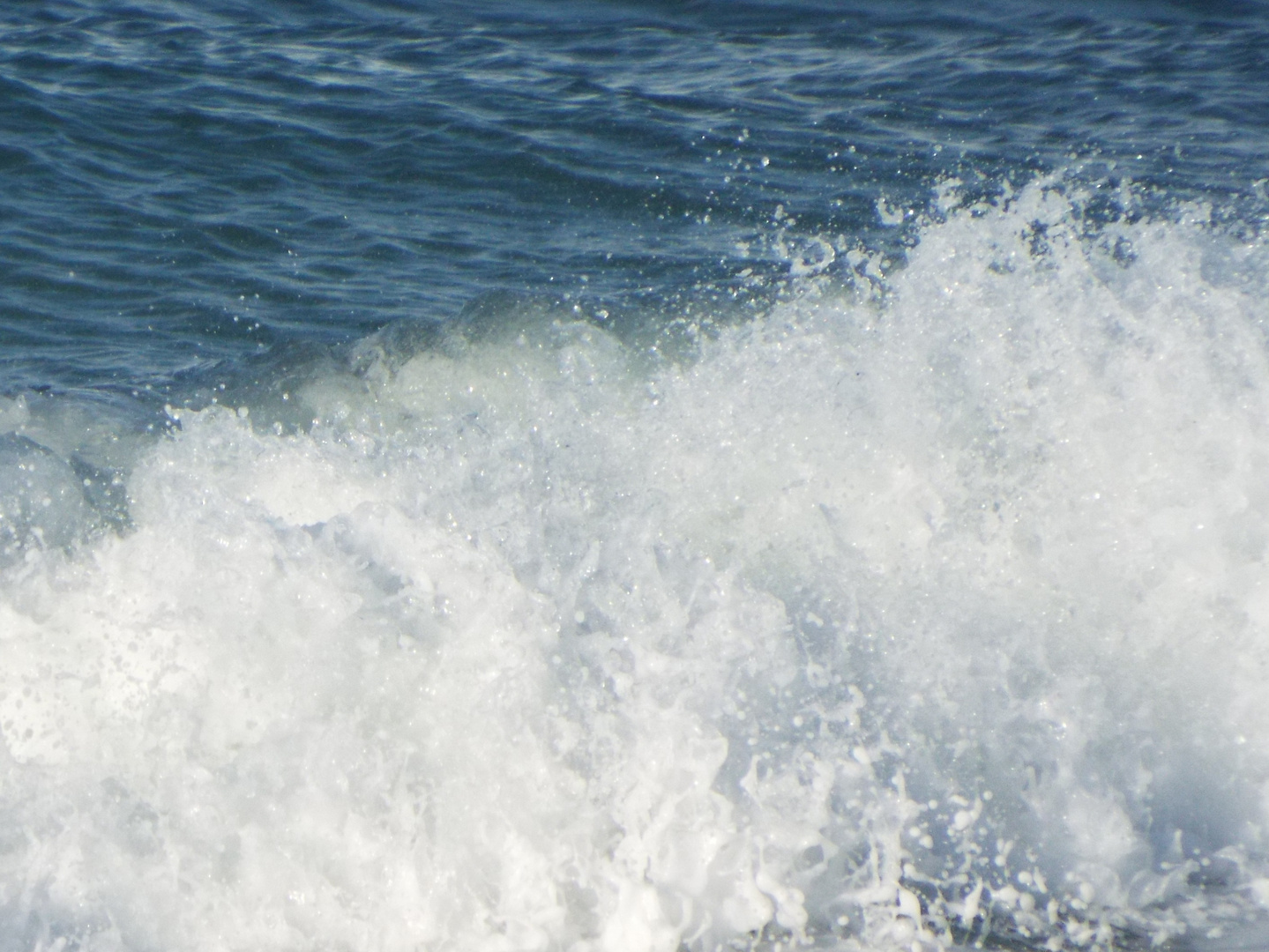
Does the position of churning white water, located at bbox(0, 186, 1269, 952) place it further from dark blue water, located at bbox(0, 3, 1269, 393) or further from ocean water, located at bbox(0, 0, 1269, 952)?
dark blue water, located at bbox(0, 3, 1269, 393)

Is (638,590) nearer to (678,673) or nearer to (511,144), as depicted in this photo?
(678,673)

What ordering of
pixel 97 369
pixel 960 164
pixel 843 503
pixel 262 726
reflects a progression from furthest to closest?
pixel 960 164 → pixel 97 369 → pixel 843 503 → pixel 262 726

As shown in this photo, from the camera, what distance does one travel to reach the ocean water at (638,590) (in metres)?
2.67

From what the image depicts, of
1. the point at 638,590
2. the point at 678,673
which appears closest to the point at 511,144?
the point at 638,590

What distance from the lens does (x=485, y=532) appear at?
10.5 ft

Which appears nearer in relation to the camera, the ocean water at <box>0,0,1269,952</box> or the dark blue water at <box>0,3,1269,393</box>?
the ocean water at <box>0,0,1269,952</box>

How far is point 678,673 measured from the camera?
2916 mm

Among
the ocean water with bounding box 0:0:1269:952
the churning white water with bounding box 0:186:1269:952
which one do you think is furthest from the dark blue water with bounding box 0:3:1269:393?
the churning white water with bounding box 0:186:1269:952

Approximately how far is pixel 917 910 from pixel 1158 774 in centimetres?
77

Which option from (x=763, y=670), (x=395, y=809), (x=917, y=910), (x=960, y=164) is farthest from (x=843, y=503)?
(x=960, y=164)

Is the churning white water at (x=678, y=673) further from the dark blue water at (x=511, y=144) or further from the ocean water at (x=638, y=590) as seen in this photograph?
the dark blue water at (x=511, y=144)

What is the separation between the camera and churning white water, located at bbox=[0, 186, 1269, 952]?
265 centimetres

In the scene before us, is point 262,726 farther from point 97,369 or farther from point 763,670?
point 97,369

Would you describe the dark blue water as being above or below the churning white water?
above
